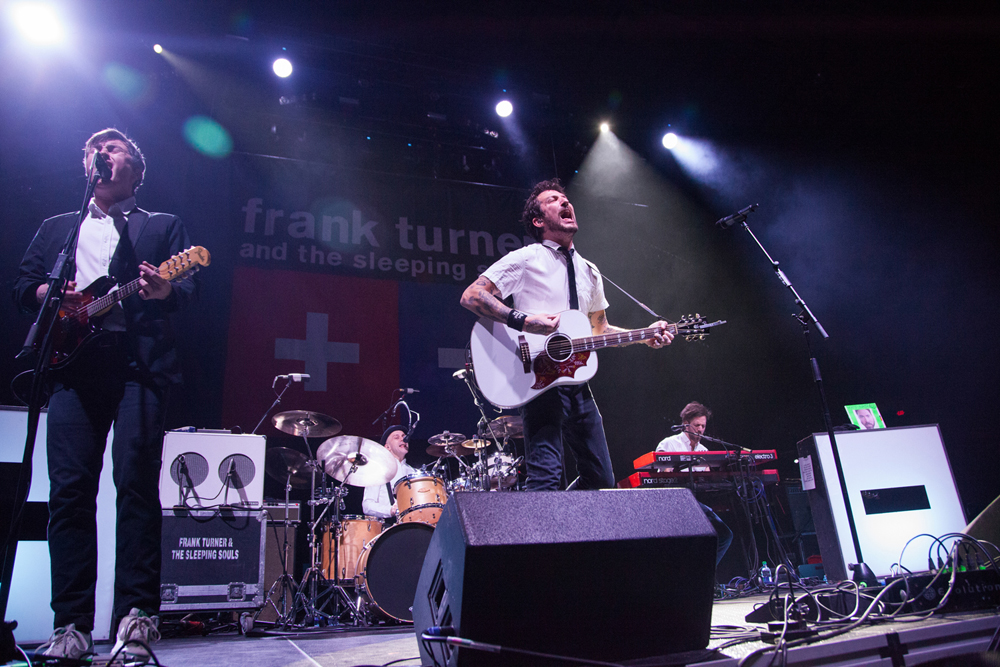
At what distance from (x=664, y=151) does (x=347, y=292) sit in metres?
4.88

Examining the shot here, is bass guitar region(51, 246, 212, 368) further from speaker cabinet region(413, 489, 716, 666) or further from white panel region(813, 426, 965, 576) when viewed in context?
white panel region(813, 426, 965, 576)

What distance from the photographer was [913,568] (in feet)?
12.9

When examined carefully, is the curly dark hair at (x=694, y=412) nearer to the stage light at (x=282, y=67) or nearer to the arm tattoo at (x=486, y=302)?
the arm tattoo at (x=486, y=302)

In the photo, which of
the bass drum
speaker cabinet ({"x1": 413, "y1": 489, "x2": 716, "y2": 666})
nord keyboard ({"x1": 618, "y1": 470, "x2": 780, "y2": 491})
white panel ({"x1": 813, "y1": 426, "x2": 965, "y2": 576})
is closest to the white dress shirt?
the bass drum

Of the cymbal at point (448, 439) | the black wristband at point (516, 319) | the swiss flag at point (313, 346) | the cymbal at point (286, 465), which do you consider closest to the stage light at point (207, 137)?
the swiss flag at point (313, 346)

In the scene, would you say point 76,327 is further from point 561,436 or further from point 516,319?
point 561,436

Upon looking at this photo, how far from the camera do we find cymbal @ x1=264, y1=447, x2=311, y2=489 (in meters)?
5.41

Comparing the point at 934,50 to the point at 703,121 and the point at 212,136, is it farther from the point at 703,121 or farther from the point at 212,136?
the point at 212,136

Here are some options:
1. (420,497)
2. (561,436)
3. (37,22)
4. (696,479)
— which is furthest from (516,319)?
(37,22)

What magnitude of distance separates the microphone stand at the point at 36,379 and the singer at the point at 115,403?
0.21 m

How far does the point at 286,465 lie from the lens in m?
5.54

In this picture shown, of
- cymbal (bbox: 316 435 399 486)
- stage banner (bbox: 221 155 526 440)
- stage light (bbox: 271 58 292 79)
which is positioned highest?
stage light (bbox: 271 58 292 79)

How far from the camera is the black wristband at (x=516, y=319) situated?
2.74 m

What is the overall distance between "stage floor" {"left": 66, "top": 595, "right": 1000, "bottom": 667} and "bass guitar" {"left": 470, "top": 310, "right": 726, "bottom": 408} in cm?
113
